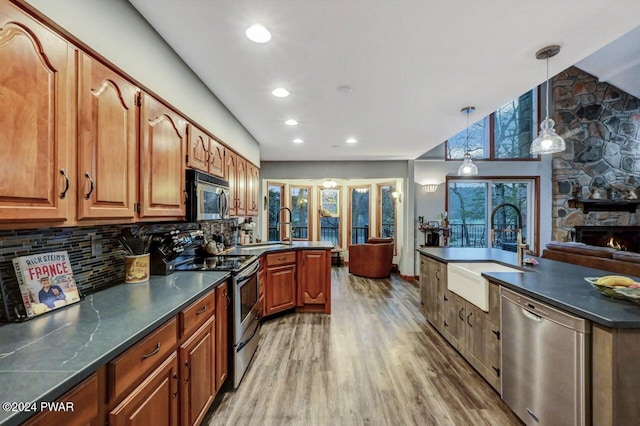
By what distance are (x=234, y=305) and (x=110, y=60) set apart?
1.75m

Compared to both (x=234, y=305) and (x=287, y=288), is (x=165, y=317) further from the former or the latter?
(x=287, y=288)

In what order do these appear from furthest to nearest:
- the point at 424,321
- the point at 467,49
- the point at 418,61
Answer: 1. the point at 424,321
2. the point at 418,61
3. the point at 467,49

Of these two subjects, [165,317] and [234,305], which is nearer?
[165,317]

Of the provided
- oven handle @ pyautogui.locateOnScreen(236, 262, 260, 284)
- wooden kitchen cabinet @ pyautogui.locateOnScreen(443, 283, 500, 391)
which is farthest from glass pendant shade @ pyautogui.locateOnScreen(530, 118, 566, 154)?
oven handle @ pyautogui.locateOnScreen(236, 262, 260, 284)

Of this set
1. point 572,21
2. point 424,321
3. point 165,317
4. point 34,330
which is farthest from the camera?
point 424,321

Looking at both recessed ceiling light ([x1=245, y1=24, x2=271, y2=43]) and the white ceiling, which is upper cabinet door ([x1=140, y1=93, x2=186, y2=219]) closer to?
the white ceiling

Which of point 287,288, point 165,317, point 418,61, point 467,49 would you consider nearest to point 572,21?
point 467,49

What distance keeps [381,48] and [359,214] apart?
5.95 metres

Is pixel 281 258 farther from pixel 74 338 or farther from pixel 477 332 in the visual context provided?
pixel 74 338

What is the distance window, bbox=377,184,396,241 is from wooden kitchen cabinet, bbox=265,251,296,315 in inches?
160

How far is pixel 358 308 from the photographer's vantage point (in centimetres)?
412

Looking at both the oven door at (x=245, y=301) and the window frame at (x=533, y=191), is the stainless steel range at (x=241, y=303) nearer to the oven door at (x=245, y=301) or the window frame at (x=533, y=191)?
the oven door at (x=245, y=301)

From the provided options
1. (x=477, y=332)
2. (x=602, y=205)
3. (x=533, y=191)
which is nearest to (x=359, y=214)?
(x=533, y=191)

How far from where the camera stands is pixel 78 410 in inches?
33.0
